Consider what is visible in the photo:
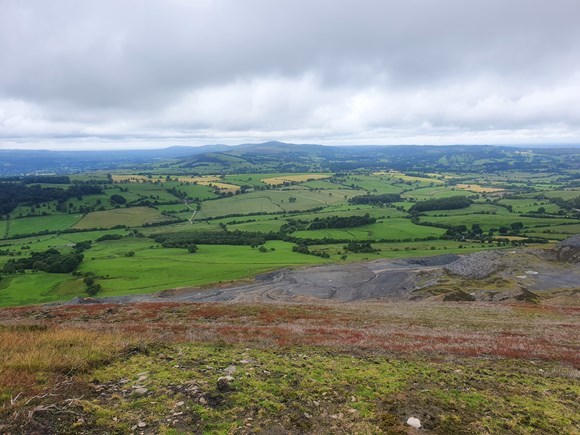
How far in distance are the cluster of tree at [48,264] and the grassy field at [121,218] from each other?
5984 centimetres

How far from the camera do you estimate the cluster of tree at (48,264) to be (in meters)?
91.4

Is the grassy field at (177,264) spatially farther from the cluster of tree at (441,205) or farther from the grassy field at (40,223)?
the cluster of tree at (441,205)

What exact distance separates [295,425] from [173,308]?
3209 cm

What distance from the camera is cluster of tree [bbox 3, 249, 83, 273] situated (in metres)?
91.4

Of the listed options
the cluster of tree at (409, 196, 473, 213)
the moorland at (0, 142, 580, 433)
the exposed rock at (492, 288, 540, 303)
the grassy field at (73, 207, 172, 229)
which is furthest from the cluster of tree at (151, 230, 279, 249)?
the cluster of tree at (409, 196, 473, 213)

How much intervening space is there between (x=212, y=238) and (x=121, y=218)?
69027mm

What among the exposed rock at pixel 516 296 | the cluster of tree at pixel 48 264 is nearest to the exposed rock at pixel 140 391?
the exposed rock at pixel 516 296

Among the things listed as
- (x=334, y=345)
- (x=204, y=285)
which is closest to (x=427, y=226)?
(x=204, y=285)

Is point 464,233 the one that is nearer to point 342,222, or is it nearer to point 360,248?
point 360,248

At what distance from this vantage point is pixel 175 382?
12930 mm

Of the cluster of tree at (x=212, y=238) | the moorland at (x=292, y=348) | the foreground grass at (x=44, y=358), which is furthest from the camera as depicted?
the cluster of tree at (x=212, y=238)

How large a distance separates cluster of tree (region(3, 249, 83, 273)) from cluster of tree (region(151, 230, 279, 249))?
30.5m

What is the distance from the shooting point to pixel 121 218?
16962cm

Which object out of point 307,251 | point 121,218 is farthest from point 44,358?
point 121,218
